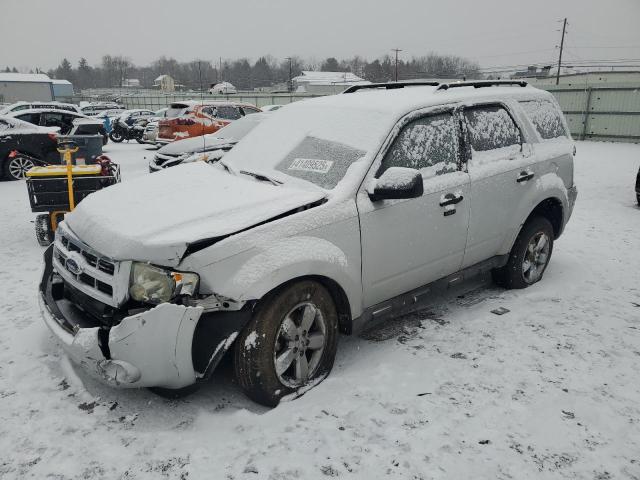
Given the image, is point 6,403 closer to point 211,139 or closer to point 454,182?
point 454,182

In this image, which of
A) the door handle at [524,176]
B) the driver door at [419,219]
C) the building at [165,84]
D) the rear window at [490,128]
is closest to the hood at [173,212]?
the driver door at [419,219]

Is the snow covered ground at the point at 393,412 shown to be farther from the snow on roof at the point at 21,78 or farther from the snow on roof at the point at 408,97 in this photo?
the snow on roof at the point at 21,78

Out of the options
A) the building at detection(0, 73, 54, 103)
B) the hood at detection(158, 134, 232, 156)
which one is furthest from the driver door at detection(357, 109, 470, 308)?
the building at detection(0, 73, 54, 103)

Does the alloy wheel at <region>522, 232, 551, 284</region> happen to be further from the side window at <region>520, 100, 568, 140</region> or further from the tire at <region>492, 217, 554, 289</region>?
the side window at <region>520, 100, 568, 140</region>

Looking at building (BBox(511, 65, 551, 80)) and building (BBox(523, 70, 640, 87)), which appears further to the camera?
building (BBox(511, 65, 551, 80))

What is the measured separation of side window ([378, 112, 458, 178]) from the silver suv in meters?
0.01

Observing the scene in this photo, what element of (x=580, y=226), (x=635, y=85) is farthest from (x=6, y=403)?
(x=635, y=85)

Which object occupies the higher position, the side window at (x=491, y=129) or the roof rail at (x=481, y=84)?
the roof rail at (x=481, y=84)

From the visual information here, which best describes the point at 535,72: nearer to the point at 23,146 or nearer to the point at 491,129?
the point at 23,146

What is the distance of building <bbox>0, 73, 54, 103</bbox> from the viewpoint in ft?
198

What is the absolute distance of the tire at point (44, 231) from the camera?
6.17 m

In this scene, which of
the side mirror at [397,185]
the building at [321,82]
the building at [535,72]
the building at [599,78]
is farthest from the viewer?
the building at [321,82]

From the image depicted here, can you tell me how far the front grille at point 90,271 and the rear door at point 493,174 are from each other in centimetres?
268

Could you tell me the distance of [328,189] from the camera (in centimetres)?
313
